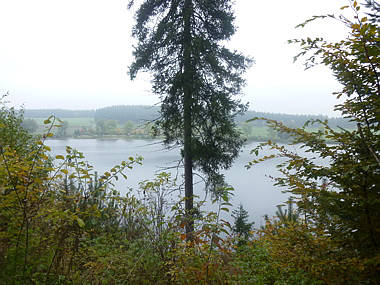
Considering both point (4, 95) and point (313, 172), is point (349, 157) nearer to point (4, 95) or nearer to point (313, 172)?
point (313, 172)

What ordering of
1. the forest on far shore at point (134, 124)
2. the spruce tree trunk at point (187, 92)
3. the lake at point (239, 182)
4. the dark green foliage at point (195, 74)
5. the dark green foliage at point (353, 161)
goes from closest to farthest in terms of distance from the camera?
the dark green foliage at point (353, 161) → the forest on far shore at point (134, 124) → the spruce tree trunk at point (187, 92) → the dark green foliage at point (195, 74) → the lake at point (239, 182)

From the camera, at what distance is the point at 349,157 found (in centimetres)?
149

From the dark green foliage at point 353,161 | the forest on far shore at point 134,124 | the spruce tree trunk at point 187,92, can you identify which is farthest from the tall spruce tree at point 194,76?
the dark green foliage at point 353,161

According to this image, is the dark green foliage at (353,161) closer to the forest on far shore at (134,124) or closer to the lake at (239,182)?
the forest on far shore at (134,124)

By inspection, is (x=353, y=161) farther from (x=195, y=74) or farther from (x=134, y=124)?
(x=134, y=124)

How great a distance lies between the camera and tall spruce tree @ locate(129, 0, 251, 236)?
21.9ft

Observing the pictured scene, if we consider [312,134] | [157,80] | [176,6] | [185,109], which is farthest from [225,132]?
[312,134]

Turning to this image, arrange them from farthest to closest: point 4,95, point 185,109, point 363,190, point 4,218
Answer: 1. point 4,95
2. point 185,109
3. point 4,218
4. point 363,190

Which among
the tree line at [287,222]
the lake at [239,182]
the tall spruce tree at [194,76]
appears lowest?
the lake at [239,182]

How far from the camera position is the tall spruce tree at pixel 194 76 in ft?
21.9

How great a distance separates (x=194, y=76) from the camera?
665cm

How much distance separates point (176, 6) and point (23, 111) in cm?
710

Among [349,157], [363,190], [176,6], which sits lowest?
[363,190]

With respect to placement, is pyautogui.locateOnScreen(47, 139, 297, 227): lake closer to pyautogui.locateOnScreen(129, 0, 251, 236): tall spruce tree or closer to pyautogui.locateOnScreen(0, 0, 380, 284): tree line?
pyautogui.locateOnScreen(129, 0, 251, 236): tall spruce tree
